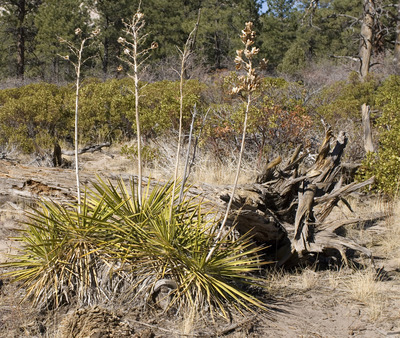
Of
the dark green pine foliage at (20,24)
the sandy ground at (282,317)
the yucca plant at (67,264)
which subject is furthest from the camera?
the dark green pine foliage at (20,24)

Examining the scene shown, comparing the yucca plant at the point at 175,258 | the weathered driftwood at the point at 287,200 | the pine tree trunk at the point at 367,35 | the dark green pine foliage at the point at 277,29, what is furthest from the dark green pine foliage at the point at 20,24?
the yucca plant at the point at 175,258

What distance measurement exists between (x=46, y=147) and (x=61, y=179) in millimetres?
5152

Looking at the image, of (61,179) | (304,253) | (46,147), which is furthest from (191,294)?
(46,147)

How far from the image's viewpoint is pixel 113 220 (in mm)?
3998

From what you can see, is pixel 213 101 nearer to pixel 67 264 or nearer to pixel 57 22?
pixel 67 264

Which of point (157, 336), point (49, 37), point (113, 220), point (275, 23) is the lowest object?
point (157, 336)

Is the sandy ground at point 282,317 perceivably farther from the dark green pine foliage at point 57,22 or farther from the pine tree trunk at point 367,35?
the dark green pine foliage at point 57,22

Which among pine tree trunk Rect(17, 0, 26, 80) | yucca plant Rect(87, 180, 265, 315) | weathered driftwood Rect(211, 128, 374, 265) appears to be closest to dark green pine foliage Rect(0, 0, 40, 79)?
pine tree trunk Rect(17, 0, 26, 80)

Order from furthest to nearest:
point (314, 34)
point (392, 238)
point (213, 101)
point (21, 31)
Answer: point (314, 34) → point (21, 31) → point (213, 101) → point (392, 238)

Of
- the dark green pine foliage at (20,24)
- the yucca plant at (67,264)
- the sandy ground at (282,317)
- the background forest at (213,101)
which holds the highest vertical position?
the dark green pine foliage at (20,24)

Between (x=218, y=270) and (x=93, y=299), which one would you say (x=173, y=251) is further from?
(x=93, y=299)

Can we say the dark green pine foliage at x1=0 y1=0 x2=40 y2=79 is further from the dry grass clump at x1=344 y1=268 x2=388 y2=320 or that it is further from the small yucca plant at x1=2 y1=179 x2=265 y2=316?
the dry grass clump at x1=344 y1=268 x2=388 y2=320

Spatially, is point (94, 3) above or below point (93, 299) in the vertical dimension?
above

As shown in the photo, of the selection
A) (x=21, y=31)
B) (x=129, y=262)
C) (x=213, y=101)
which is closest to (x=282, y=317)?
(x=129, y=262)
